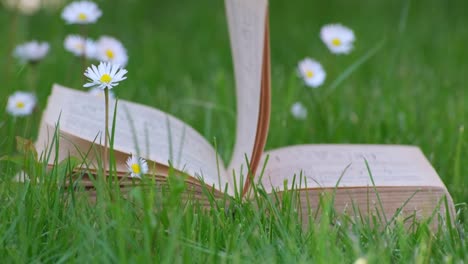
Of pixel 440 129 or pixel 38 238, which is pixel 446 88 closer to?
pixel 440 129

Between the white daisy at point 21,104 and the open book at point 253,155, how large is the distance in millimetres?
386

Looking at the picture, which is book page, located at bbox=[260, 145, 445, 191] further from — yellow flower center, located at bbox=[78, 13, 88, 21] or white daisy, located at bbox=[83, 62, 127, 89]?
yellow flower center, located at bbox=[78, 13, 88, 21]

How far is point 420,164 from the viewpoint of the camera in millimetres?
1546

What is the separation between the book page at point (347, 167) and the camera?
4.63 ft

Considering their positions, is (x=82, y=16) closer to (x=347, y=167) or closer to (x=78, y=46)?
(x=78, y=46)

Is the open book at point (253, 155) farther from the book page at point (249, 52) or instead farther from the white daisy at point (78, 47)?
the white daisy at point (78, 47)

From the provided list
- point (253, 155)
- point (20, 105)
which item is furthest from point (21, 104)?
point (253, 155)

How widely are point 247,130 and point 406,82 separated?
117 cm

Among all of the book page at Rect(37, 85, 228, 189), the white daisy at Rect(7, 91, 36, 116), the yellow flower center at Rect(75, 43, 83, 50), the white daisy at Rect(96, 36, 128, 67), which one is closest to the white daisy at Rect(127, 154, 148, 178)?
the book page at Rect(37, 85, 228, 189)

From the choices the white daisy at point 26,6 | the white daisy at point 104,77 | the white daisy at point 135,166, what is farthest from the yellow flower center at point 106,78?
the white daisy at point 26,6

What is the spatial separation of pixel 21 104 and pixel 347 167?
0.92 m

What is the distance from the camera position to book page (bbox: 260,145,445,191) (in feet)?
4.63

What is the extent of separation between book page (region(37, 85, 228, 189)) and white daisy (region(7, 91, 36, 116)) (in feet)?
0.82

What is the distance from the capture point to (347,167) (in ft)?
4.80
